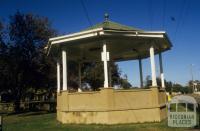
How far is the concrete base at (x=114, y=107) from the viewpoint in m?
17.0

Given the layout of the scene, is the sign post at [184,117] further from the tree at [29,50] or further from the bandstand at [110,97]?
the tree at [29,50]

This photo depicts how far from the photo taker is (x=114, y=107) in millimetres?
17031

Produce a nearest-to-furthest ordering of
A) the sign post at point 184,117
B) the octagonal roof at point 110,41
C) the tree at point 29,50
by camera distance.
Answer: the sign post at point 184,117, the octagonal roof at point 110,41, the tree at point 29,50

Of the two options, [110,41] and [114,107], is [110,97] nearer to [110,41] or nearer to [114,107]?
[114,107]

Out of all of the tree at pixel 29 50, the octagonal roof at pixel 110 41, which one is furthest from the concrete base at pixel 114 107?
the tree at pixel 29 50

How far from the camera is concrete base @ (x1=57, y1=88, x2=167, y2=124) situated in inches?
670

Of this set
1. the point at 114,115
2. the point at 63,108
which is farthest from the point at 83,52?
the point at 114,115

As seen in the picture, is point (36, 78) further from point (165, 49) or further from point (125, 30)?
point (125, 30)

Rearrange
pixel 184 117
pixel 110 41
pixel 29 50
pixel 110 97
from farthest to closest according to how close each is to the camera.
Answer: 1. pixel 29 50
2. pixel 110 41
3. pixel 110 97
4. pixel 184 117

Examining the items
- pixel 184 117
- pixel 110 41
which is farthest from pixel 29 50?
pixel 184 117

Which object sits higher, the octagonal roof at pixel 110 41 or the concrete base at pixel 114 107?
the octagonal roof at pixel 110 41

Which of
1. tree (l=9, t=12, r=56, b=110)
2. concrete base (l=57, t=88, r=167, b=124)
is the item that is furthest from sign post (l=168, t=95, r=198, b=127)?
tree (l=9, t=12, r=56, b=110)

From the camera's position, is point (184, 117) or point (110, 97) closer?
point (184, 117)

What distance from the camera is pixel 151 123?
16.9 meters
